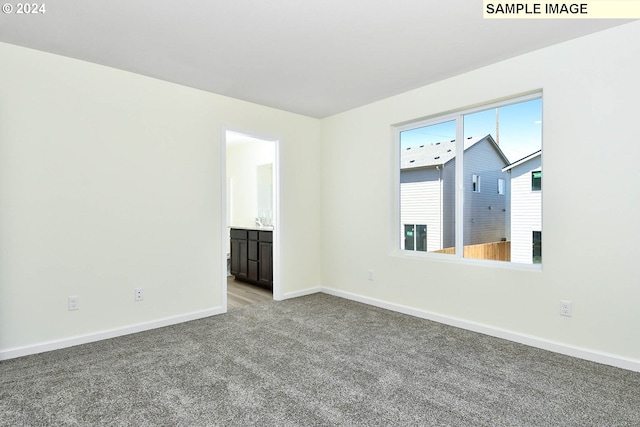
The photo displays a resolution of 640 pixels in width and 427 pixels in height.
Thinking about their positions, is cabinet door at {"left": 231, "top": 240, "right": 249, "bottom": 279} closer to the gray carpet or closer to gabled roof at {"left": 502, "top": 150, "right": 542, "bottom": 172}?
the gray carpet

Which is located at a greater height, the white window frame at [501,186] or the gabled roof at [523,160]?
the gabled roof at [523,160]

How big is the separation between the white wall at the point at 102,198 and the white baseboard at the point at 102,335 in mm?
12

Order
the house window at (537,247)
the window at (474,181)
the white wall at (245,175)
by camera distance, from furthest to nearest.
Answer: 1. the white wall at (245,175)
2. the window at (474,181)
3. the house window at (537,247)

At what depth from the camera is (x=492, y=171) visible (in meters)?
3.33

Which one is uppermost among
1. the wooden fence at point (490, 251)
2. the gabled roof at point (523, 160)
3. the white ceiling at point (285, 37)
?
the white ceiling at point (285, 37)

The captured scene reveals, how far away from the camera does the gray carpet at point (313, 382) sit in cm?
189

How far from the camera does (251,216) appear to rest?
6473mm

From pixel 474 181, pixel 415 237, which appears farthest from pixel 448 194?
pixel 415 237

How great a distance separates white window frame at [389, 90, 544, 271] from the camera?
3.13 meters

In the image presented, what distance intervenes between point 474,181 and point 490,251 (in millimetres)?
713

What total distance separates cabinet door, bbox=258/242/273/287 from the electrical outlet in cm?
336

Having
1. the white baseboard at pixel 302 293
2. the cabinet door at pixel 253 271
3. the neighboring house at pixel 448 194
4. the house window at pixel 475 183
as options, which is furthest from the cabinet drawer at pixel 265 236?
the house window at pixel 475 183

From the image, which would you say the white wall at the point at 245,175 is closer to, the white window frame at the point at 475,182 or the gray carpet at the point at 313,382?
the gray carpet at the point at 313,382

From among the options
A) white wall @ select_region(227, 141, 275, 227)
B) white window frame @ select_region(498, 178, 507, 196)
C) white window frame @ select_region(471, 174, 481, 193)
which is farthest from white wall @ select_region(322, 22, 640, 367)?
white wall @ select_region(227, 141, 275, 227)
